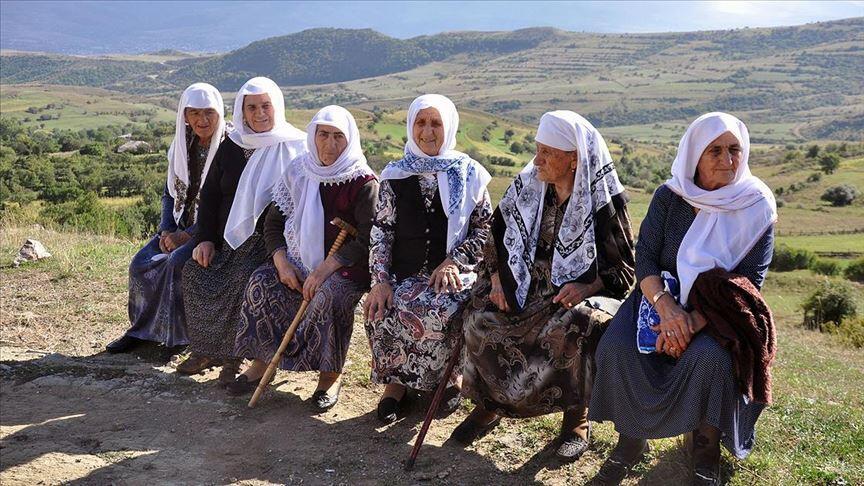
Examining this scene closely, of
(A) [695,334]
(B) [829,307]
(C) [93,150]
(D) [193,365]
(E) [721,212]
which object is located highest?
(E) [721,212]

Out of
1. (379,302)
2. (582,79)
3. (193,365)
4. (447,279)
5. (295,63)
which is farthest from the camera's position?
(295,63)

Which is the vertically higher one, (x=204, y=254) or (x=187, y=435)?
(x=204, y=254)

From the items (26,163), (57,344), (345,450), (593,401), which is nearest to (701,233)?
(593,401)

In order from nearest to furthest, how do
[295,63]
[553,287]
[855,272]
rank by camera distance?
[553,287] → [855,272] → [295,63]

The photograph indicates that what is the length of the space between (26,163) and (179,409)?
31.3 metres

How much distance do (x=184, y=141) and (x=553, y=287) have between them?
2987 millimetres

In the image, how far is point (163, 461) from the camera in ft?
13.4

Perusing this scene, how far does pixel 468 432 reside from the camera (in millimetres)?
4105

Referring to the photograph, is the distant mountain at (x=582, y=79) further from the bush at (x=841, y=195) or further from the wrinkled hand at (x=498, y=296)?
the wrinkled hand at (x=498, y=296)

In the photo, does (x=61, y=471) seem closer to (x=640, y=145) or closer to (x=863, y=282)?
(x=863, y=282)

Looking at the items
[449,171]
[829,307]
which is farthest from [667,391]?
[829,307]

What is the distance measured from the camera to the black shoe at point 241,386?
4.88 metres

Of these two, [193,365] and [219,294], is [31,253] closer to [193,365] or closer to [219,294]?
[193,365]

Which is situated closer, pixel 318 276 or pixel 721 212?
pixel 721 212
